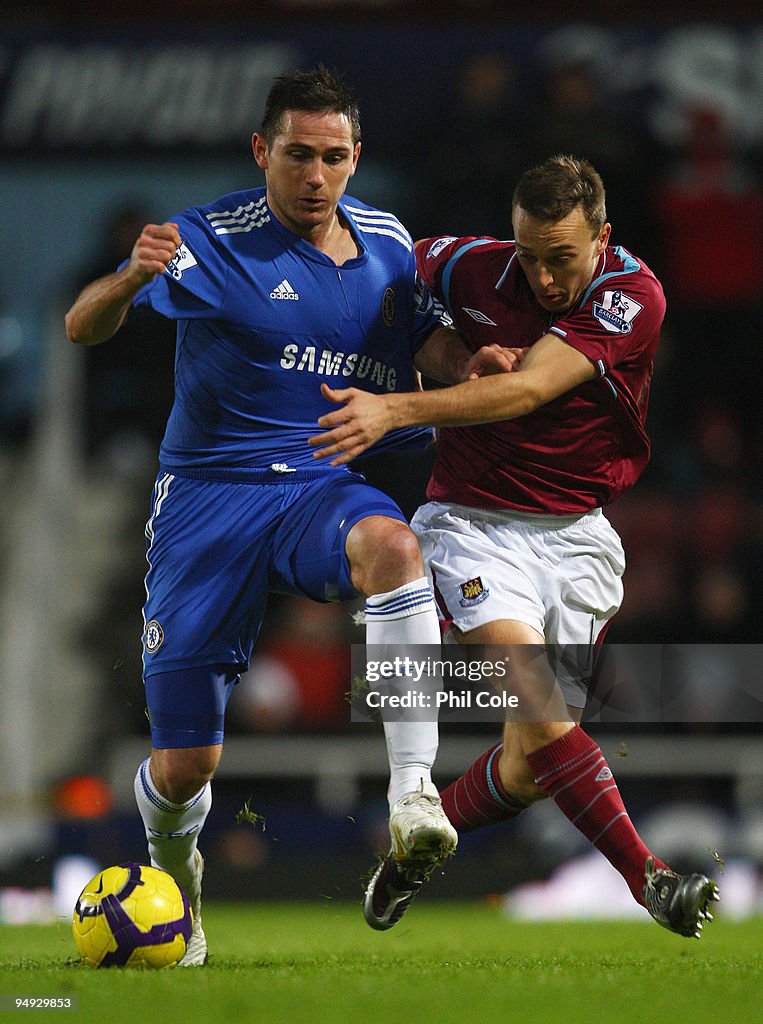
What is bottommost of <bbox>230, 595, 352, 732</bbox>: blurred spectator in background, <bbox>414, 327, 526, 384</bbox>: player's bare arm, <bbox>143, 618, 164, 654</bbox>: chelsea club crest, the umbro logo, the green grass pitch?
<bbox>230, 595, 352, 732</bbox>: blurred spectator in background

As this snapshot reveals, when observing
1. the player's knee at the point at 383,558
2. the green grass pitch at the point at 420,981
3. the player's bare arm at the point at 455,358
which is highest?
the player's bare arm at the point at 455,358

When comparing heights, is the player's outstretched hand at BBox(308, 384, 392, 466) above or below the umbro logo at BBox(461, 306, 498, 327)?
below

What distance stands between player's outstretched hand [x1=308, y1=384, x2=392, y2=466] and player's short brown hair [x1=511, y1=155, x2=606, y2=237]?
937mm

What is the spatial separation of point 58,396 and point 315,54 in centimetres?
345

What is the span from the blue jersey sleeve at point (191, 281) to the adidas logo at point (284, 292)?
172 mm

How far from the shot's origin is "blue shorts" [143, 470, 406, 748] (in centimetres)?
550

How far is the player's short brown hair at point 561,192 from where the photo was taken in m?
5.42

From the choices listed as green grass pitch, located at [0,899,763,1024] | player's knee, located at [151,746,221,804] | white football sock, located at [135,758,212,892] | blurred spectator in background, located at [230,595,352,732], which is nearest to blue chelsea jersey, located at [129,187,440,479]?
player's knee, located at [151,746,221,804]

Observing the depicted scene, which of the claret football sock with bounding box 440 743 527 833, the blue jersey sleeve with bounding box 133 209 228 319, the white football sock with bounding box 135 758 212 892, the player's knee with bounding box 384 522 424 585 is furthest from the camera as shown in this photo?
the claret football sock with bounding box 440 743 527 833

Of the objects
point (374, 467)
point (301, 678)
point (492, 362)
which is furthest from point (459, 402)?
point (301, 678)

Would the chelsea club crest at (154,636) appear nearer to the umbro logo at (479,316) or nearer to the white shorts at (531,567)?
the white shorts at (531,567)

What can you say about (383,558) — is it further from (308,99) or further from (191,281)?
(308,99)

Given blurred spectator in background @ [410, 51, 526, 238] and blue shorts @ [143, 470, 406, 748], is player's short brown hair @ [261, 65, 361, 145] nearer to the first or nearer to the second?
blue shorts @ [143, 470, 406, 748]

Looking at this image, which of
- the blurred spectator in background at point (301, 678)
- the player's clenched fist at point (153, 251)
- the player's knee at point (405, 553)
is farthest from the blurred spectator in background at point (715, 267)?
the player's clenched fist at point (153, 251)
